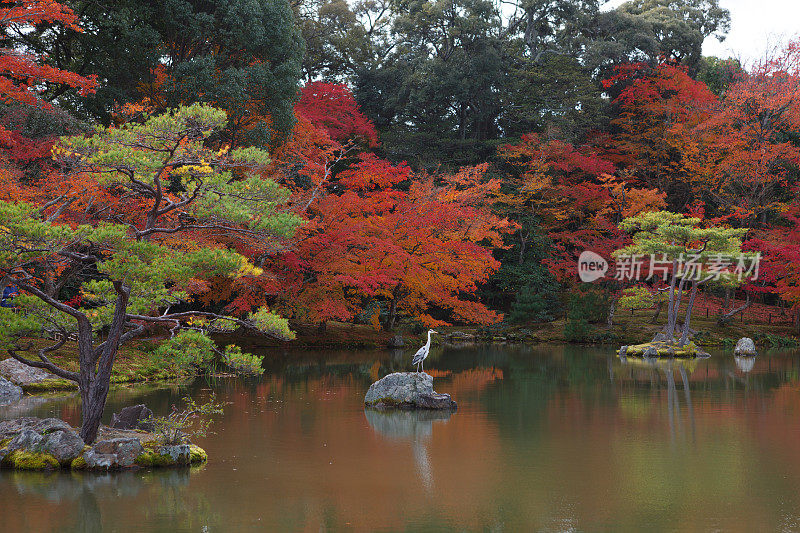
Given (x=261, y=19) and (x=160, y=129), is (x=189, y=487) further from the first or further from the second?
(x=261, y=19)

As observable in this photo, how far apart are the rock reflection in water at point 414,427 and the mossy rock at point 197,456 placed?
7.81 ft

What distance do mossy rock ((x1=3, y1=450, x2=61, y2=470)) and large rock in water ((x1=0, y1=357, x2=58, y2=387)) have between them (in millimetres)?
6033

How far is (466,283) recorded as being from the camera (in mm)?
24438

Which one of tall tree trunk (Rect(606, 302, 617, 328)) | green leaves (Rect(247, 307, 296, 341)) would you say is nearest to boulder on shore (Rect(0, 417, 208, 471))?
green leaves (Rect(247, 307, 296, 341))

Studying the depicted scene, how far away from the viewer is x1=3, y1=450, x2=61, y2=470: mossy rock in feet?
25.0

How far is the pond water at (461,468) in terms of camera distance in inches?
243

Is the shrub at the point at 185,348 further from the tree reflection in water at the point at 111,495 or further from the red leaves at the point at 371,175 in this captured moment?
A: the red leaves at the point at 371,175

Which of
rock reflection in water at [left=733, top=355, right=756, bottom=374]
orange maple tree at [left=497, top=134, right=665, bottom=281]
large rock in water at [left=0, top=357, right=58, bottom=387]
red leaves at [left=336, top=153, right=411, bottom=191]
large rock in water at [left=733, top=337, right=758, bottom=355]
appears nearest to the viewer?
large rock in water at [left=0, top=357, right=58, bottom=387]

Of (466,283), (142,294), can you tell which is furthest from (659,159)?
(142,294)

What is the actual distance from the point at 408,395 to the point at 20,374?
7286 mm

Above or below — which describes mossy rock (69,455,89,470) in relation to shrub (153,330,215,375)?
below

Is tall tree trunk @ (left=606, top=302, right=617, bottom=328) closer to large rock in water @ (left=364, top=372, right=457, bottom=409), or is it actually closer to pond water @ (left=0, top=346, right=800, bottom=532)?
pond water @ (left=0, top=346, right=800, bottom=532)

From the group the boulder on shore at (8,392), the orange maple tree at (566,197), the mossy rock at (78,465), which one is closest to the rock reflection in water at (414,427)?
the mossy rock at (78,465)

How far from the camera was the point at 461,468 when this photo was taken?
803 centimetres
